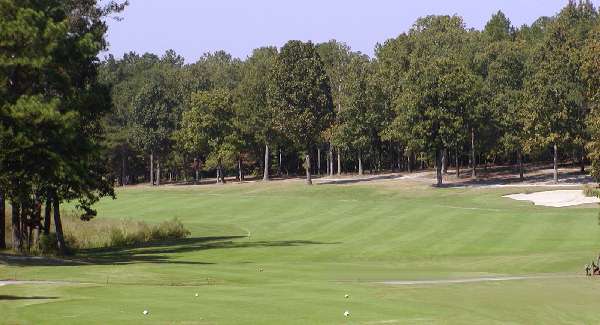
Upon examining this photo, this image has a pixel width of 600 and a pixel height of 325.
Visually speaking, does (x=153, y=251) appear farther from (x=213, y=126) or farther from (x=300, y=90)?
(x=213, y=126)

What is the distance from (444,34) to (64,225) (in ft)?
318

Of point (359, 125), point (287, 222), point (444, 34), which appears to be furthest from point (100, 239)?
point (444, 34)

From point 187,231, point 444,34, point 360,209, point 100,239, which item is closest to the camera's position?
point 100,239

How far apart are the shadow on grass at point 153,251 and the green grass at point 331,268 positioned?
0.15m

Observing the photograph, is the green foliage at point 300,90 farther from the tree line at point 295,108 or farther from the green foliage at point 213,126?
the green foliage at point 213,126

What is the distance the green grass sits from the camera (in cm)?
2292

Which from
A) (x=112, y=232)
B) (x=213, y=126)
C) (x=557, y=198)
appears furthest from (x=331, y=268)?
(x=213, y=126)

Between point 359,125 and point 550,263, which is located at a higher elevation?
point 359,125

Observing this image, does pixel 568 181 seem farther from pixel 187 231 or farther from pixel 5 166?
pixel 5 166

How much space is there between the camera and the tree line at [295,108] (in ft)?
135

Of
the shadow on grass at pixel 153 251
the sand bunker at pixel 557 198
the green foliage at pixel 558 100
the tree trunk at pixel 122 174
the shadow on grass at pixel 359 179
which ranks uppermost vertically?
the green foliage at pixel 558 100

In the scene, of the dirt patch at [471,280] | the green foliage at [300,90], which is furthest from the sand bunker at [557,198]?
the dirt patch at [471,280]

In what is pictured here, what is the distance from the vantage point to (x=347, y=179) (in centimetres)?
11900

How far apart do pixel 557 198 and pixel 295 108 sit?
43.5 metres
